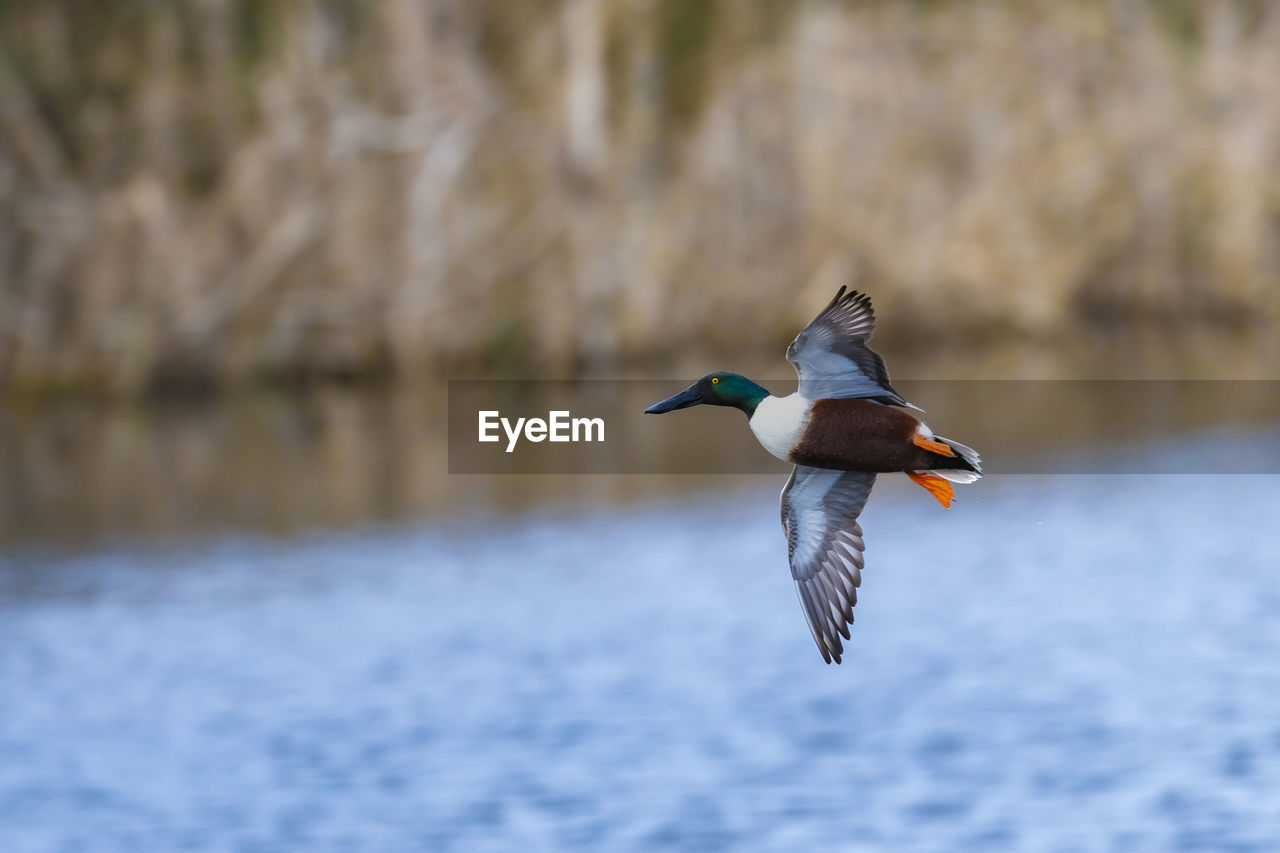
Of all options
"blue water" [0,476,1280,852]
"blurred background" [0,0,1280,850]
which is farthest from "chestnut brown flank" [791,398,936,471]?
"blurred background" [0,0,1280,850]

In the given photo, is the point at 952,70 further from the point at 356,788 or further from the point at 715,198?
the point at 356,788

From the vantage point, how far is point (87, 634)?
15.8 meters

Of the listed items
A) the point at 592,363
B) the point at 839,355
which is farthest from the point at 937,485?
the point at 592,363

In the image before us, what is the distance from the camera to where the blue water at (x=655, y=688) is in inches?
449

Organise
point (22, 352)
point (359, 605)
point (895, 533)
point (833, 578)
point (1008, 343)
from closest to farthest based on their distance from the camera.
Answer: point (833, 578) < point (359, 605) < point (895, 533) < point (22, 352) < point (1008, 343)

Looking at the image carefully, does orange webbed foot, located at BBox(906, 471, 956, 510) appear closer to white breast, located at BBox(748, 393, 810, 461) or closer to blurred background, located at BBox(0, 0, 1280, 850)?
white breast, located at BBox(748, 393, 810, 461)

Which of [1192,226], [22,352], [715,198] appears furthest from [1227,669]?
[22,352]

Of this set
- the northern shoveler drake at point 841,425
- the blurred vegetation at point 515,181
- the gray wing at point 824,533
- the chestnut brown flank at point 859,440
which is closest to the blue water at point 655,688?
the gray wing at point 824,533

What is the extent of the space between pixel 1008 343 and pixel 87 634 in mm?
17406

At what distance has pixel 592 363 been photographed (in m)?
26.3

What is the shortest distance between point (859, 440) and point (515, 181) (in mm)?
23502

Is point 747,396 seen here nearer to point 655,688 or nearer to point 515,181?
point 655,688

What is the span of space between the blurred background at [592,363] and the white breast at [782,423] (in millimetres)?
7880

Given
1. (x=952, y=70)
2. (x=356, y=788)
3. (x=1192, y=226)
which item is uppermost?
(x=952, y=70)
